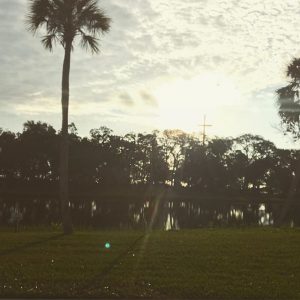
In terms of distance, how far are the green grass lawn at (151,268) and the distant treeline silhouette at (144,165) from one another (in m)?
72.1

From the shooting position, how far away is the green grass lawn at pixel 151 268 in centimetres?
867

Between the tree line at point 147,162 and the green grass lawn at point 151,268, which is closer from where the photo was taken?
the green grass lawn at point 151,268

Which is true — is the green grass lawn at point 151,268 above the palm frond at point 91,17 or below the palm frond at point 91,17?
below

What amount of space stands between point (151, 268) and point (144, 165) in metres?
95.5

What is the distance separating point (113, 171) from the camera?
99.4 meters

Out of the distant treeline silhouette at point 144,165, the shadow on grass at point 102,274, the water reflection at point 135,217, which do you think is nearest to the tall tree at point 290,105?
the water reflection at point 135,217

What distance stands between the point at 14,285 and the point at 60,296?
1070 mm

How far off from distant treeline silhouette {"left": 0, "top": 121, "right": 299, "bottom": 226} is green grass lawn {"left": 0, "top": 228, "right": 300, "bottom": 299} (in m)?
72.1

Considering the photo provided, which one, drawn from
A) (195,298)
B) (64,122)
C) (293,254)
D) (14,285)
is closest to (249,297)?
(195,298)

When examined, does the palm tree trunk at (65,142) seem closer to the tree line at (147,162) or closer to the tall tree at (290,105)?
the tall tree at (290,105)

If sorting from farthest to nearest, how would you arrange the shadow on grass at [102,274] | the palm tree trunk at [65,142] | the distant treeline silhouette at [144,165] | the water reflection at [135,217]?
the distant treeline silhouette at [144,165] → the water reflection at [135,217] → the palm tree trunk at [65,142] → the shadow on grass at [102,274]

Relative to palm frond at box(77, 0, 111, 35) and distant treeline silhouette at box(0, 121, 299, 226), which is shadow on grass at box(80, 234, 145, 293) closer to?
palm frond at box(77, 0, 111, 35)

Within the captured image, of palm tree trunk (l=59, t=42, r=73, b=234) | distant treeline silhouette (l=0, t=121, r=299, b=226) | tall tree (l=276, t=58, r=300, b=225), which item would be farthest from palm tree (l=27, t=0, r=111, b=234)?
distant treeline silhouette (l=0, t=121, r=299, b=226)

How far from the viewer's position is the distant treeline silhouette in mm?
92375
